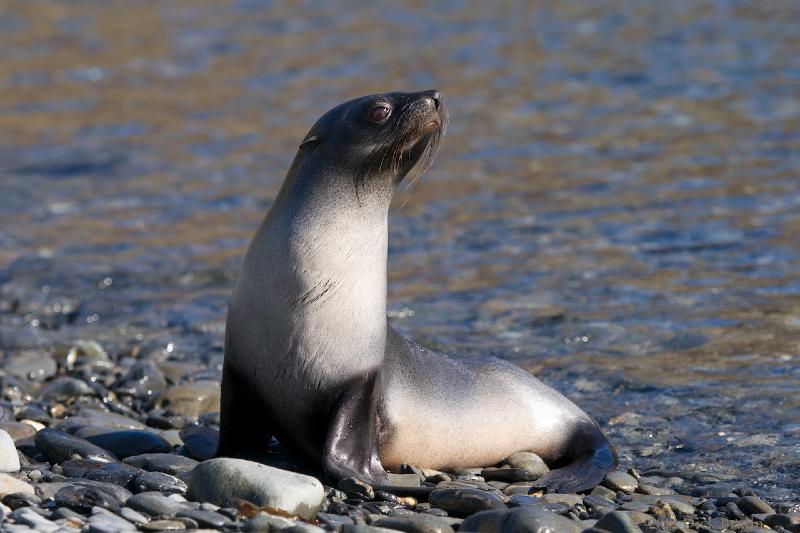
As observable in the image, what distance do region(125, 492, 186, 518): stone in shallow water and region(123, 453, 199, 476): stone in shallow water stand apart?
755 millimetres

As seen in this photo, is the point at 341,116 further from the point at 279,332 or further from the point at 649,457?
the point at 649,457

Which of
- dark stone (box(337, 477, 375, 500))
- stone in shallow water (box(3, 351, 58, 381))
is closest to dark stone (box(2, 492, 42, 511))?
dark stone (box(337, 477, 375, 500))

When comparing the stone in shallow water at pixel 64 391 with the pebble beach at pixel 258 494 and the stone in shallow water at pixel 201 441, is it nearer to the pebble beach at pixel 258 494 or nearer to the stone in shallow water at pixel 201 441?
the pebble beach at pixel 258 494

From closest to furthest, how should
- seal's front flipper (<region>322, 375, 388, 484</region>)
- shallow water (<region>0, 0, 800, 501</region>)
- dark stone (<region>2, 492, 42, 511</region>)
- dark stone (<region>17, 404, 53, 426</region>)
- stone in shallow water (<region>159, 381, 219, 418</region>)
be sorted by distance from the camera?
dark stone (<region>2, 492, 42, 511</region>) < seal's front flipper (<region>322, 375, 388, 484</region>) < dark stone (<region>17, 404, 53, 426</region>) < stone in shallow water (<region>159, 381, 219, 418</region>) < shallow water (<region>0, 0, 800, 501</region>)

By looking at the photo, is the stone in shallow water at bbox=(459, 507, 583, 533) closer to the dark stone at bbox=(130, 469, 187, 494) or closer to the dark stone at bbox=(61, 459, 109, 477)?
the dark stone at bbox=(130, 469, 187, 494)

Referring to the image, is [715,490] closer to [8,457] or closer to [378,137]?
[378,137]

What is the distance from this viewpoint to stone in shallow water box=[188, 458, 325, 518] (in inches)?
199

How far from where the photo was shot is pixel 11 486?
5047mm

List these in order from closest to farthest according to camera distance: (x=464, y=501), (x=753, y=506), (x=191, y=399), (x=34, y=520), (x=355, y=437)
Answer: (x=34, y=520)
(x=464, y=501)
(x=753, y=506)
(x=355, y=437)
(x=191, y=399)

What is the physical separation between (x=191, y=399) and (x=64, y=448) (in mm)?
1576

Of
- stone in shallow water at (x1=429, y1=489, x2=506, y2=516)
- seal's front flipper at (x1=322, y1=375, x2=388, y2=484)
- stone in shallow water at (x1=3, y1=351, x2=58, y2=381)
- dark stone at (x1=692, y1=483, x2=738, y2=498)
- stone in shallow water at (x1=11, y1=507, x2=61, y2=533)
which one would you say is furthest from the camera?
stone in shallow water at (x1=3, y1=351, x2=58, y2=381)

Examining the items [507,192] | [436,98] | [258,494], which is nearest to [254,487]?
[258,494]

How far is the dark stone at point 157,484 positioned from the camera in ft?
17.6

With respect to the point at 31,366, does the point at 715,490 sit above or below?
below
